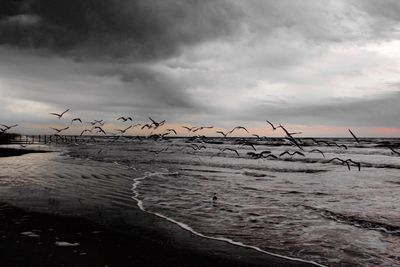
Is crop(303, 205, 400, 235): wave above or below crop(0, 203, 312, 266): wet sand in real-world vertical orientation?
below

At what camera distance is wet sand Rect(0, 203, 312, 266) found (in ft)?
23.1

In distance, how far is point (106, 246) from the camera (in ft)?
26.1

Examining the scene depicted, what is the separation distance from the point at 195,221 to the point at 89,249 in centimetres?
388

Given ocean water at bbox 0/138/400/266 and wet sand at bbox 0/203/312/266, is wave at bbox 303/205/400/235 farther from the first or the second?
wet sand at bbox 0/203/312/266

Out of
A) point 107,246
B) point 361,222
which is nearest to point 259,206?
point 361,222

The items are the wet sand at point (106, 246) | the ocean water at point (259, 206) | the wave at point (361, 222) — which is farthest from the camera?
the wave at point (361, 222)

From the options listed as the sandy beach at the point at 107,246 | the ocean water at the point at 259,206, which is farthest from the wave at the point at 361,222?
the sandy beach at the point at 107,246

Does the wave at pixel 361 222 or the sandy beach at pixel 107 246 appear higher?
the sandy beach at pixel 107 246

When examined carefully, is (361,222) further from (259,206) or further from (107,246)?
(107,246)

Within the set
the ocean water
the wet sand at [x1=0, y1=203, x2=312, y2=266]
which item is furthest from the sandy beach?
the ocean water

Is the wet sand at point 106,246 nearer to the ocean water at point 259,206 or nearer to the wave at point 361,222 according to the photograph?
the ocean water at point 259,206

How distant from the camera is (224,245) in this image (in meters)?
8.51

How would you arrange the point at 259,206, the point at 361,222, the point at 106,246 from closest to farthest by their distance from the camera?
the point at 106,246 → the point at 361,222 → the point at 259,206

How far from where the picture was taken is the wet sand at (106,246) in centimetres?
704
